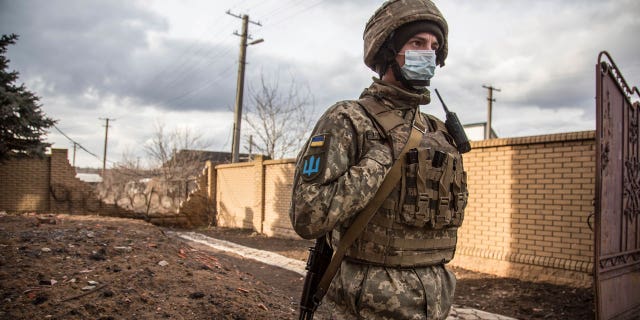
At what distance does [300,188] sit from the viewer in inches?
61.4

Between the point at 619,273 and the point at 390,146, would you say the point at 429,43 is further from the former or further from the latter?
the point at 619,273

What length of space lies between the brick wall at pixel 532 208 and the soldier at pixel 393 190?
14.1 feet

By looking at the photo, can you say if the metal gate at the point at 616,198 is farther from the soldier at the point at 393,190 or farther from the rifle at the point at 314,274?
the rifle at the point at 314,274

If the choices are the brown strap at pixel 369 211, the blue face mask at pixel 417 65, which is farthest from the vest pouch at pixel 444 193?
the blue face mask at pixel 417 65

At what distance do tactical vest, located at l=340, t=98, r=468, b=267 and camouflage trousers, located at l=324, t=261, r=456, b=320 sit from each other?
0.14 ft

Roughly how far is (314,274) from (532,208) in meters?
4.88

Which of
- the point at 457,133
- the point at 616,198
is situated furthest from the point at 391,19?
the point at 616,198

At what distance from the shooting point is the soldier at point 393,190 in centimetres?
153

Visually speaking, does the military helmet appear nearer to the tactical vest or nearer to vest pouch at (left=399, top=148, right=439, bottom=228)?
the tactical vest

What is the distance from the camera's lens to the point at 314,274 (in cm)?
181

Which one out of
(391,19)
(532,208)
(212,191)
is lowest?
(212,191)

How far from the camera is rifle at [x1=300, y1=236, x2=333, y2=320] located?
1779mm

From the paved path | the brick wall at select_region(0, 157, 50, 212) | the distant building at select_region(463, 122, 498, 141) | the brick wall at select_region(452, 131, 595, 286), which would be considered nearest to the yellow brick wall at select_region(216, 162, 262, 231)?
the paved path

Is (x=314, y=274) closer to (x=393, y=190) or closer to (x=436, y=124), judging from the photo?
(x=393, y=190)
